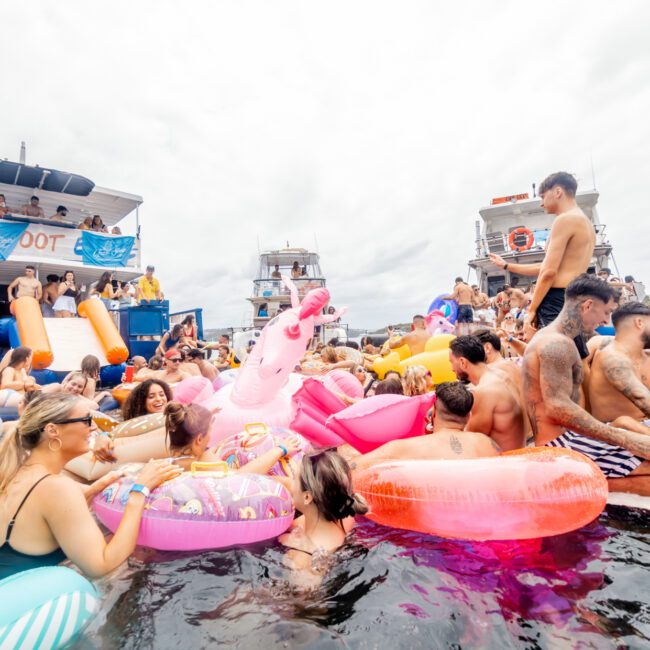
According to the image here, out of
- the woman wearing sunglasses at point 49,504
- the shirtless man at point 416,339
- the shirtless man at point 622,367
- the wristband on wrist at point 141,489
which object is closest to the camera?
the woman wearing sunglasses at point 49,504

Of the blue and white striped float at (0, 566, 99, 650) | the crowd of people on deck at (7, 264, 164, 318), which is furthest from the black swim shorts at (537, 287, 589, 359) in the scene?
the crowd of people on deck at (7, 264, 164, 318)

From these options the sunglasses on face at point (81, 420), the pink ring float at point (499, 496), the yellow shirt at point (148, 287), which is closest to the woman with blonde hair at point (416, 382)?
the pink ring float at point (499, 496)

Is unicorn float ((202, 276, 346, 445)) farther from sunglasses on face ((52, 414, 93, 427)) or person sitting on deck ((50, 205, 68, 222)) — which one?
person sitting on deck ((50, 205, 68, 222))

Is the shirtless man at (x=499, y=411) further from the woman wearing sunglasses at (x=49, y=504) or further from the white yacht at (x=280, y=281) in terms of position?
the white yacht at (x=280, y=281)

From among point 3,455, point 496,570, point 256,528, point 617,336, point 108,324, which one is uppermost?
Result: point 108,324

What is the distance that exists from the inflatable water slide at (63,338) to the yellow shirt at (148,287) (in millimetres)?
3008

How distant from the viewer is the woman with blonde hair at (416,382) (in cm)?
444

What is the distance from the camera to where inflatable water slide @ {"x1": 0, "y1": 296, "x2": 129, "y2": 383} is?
847cm

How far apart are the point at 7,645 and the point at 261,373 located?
9.15 feet

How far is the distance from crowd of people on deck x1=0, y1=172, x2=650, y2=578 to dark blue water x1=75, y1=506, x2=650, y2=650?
228 mm

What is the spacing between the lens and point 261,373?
165 inches

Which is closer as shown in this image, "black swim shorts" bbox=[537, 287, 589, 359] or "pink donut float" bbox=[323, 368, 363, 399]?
"black swim shorts" bbox=[537, 287, 589, 359]

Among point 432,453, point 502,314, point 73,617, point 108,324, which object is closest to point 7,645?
point 73,617

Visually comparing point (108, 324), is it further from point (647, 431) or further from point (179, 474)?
point (647, 431)
